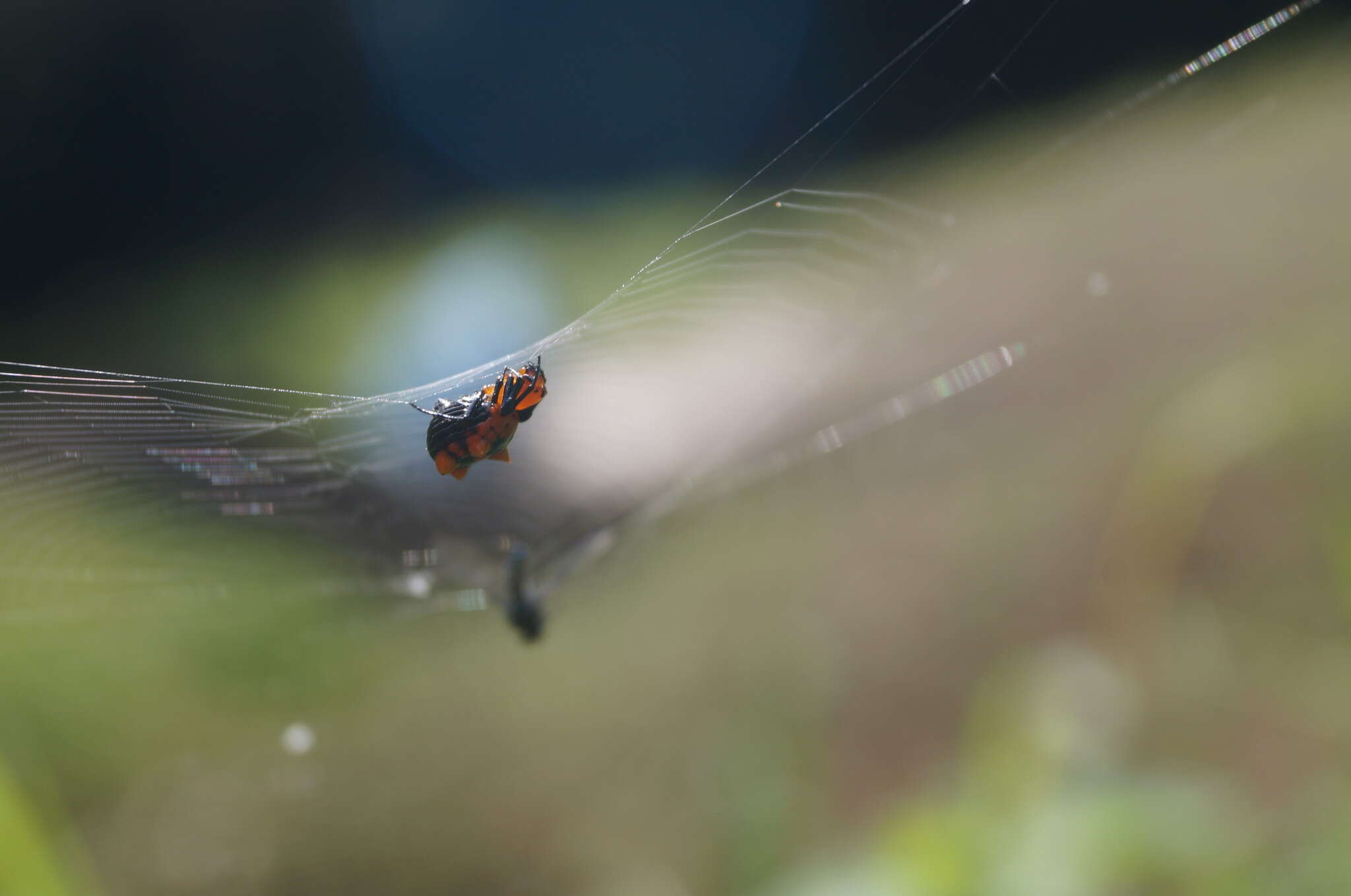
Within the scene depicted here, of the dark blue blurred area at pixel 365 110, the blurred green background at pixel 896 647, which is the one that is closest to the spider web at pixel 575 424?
the blurred green background at pixel 896 647

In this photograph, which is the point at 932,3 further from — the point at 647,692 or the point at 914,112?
the point at 647,692

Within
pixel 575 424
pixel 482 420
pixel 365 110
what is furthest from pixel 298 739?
pixel 365 110

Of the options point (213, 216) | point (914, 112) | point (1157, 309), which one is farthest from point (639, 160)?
point (1157, 309)

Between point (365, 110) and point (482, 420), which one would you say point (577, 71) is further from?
point (482, 420)

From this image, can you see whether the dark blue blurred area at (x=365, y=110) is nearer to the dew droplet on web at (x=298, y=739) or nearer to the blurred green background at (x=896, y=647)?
the blurred green background at (x=896, y=647)

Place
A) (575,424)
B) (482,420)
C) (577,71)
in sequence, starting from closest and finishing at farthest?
(482,420) → (575,424) → (577,71)

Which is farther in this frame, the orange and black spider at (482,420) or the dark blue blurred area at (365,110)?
the dark blue blurred area at (365,110)

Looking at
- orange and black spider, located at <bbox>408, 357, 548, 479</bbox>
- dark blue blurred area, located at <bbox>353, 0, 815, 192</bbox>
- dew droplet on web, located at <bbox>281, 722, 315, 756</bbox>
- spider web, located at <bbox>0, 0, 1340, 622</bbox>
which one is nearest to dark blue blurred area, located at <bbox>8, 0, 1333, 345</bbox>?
dark blue blurred area, located at <bbox>353, 0, 815, 192</bbox>
